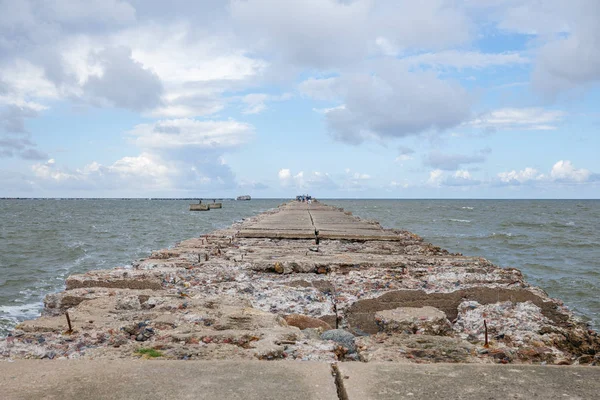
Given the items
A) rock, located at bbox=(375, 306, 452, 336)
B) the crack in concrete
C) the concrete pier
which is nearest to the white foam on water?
the concrete pier

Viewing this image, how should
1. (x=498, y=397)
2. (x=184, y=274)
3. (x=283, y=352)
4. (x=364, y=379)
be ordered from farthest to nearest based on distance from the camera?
(x=184, y=274) → (x=283, y=352) → (x=364, y=379) → (x=498, y=397)

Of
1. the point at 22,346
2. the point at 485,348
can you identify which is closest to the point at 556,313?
the point at 485,348

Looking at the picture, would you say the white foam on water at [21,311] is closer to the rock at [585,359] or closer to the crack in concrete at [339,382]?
the crack in concrete at [339,382]

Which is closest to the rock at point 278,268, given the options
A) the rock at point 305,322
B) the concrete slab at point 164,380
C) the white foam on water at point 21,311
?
the rock at point 305,322

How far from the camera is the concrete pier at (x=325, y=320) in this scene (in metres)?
3.32

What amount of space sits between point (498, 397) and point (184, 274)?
5567 millimetres

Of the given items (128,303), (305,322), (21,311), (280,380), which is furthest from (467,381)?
(21,311)

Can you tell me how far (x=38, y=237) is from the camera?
2417cm

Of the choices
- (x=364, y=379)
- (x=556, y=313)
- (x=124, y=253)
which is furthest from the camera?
(x=124, y=253)

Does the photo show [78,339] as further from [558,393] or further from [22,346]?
[558,393]

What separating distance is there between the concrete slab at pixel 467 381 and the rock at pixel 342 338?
1.02 m

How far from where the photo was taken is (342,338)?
3957 mm

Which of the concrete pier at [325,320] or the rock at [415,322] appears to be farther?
the rock at [415,322]

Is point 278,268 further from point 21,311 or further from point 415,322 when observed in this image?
point 21,311
